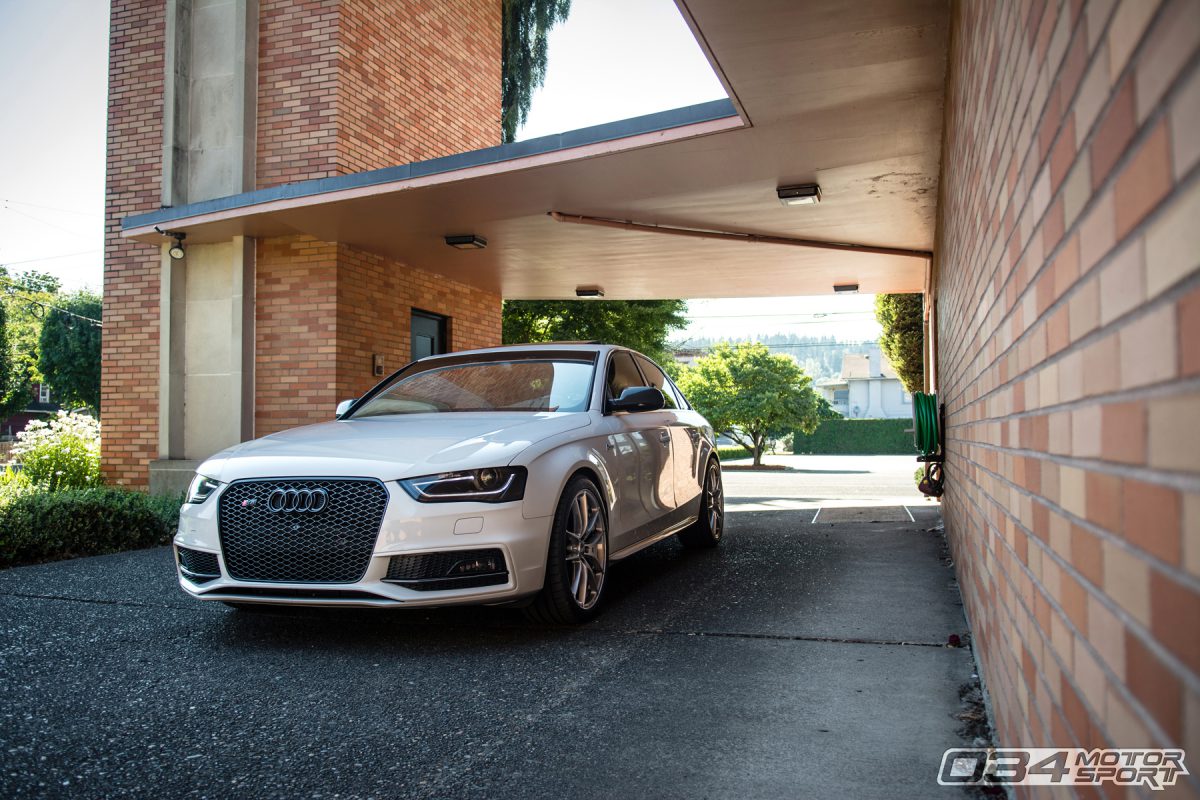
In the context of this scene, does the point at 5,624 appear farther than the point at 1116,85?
Yes

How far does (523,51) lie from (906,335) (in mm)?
15111

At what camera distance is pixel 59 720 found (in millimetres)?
3408

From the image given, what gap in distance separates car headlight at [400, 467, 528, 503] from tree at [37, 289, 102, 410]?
192 feet

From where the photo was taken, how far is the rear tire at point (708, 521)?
7.52m

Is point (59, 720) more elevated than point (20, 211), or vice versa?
point (20, 211)

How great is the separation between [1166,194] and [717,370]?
103 ft

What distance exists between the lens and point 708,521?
756 cm

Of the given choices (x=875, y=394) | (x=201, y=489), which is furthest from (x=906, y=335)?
(x=875, y=394)

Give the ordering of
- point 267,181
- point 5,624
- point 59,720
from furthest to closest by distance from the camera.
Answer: point 267,181
point 5,624
point 59,720

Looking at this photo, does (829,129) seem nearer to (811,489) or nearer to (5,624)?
(5,624)

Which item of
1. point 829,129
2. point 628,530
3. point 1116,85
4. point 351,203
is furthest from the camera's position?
point 351,203

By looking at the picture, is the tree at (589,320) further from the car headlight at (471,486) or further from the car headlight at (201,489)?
the car headlight at (471,486)

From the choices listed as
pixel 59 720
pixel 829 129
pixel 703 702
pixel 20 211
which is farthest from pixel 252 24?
pixel 20 211

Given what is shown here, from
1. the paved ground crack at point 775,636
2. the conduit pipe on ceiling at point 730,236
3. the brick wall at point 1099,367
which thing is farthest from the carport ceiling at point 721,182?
the paved ground crack at point 775,636
